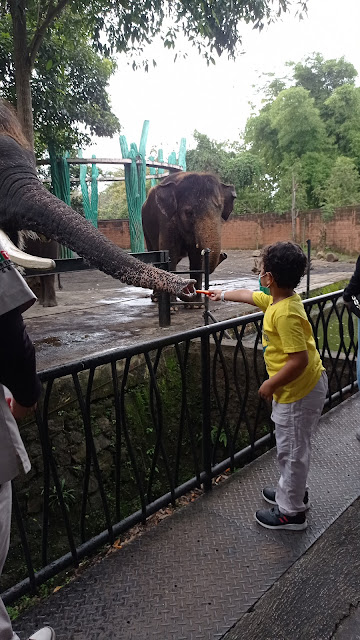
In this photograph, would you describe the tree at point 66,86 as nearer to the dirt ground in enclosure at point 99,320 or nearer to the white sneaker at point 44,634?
the dirt ground in enclosure at point 99,320

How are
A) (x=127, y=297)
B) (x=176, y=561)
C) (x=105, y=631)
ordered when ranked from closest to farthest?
1. (x=105, y=631)
2. (x=176, y=561)
3. (x=127, y=297)

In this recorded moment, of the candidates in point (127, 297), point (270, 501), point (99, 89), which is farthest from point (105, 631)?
point (99, 89)

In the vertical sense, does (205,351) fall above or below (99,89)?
below

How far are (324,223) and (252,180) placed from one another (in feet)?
20.6

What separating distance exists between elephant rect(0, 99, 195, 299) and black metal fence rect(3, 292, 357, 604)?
1.72ft

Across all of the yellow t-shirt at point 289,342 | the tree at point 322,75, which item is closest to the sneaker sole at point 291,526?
the yellow t-shirt at point 289,342

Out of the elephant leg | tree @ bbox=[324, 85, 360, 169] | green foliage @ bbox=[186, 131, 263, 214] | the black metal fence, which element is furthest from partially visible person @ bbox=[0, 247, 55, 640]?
tree @ bbox=[324, 85, 360, 169]

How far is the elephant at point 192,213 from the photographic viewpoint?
7293mm

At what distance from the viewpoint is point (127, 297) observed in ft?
30.0

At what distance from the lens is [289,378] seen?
217cm

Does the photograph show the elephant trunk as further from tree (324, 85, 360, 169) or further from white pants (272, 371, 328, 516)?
tree (324, 85, 360, 169)

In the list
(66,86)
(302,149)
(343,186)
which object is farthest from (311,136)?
(66,86)

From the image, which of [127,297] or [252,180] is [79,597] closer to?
[127,297]

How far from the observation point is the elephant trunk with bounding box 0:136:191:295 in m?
3.06
